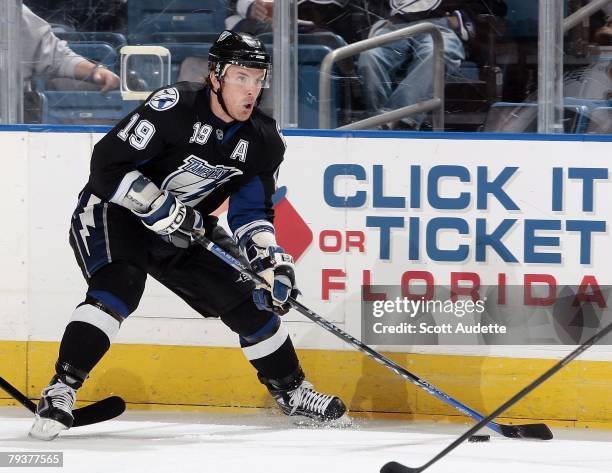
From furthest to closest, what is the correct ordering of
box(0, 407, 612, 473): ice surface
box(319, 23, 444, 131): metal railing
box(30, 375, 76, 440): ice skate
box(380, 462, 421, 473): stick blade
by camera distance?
box(319, 23, 444, 131): metal railing, box(30, 375, 76, 440): ice skate, box(0, 407, 612, 473): ice surface, box(380, 462, 421, 473): stick blade

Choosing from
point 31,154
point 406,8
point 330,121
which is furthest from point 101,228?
point 406,8

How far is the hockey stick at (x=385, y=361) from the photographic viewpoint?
3.53 m

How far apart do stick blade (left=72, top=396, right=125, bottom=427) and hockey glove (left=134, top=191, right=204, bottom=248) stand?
519mm

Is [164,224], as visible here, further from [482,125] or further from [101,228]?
[482,125]

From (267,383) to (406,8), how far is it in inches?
47.8

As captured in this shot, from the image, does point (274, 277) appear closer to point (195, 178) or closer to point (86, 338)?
point (195, 178)

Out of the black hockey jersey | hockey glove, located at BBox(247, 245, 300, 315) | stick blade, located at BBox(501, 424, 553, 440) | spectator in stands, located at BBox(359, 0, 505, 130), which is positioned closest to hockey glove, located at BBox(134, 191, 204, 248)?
the black hockey jersey

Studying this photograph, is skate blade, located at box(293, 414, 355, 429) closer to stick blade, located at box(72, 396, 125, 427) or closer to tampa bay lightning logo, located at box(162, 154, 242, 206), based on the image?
stick blade, located at box(72, 396, 125, 427)

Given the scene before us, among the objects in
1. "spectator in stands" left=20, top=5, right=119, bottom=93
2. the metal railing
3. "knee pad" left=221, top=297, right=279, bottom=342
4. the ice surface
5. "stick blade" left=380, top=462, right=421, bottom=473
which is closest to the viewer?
"stick blade" left=380, top=462, right=421, bottom=473

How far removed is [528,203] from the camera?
12.4ft

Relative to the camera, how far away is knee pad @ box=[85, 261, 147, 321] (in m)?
3.44

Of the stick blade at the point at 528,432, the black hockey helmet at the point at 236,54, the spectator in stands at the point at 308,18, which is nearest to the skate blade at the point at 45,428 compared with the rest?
the black hockey helmet at the point at 236,54

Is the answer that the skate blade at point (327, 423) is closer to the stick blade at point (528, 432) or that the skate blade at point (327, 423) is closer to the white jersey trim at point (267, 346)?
the white jersey trim at point (267, 346)

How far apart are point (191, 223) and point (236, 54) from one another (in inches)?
18.8
